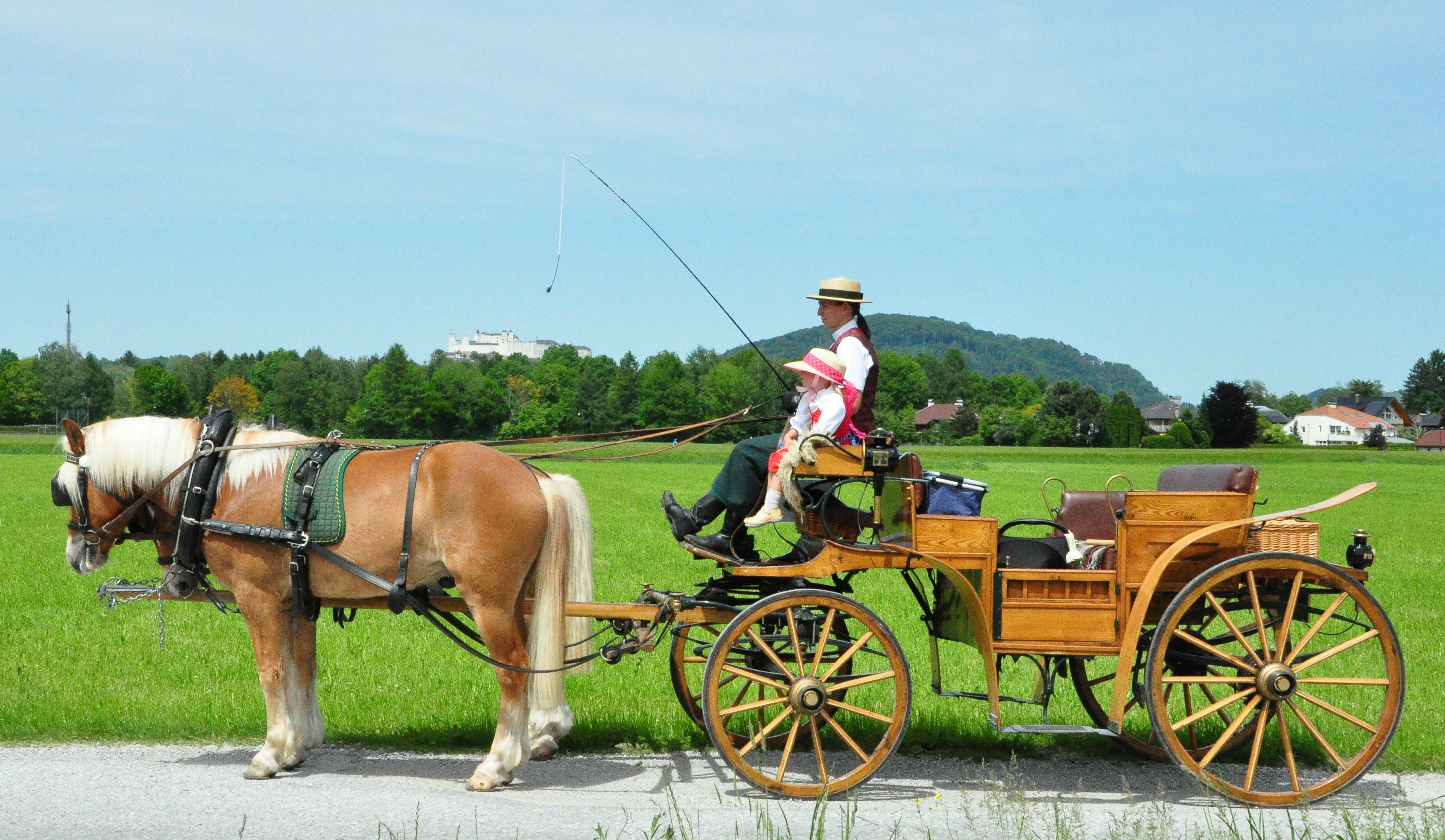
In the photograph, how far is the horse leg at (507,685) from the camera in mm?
6059

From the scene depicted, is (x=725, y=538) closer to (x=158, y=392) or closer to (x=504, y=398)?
(x=158, y=392)

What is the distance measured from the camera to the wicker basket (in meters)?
5.81

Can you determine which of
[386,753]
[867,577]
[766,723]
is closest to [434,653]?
[386,753]

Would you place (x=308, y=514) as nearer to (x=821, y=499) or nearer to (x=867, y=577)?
(x=821, y=499)

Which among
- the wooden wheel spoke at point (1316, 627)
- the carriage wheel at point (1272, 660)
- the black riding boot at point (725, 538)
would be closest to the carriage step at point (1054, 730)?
the carriage wheel at point (1272, 660)

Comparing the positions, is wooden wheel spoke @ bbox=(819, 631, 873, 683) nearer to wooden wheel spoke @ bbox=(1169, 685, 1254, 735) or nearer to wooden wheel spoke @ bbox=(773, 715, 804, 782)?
wooden wheel spoke @ bbox=(773, 715, 804, 782)

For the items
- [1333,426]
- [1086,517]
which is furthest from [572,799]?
[1333,426]

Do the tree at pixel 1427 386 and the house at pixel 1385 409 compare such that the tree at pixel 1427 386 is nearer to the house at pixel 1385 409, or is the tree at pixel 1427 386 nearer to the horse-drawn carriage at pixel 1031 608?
the house at pixel 1385 409

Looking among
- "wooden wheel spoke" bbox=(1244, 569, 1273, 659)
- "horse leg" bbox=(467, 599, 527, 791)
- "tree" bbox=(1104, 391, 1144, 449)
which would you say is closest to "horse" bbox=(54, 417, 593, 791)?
"horse leg" bbox=(467, 599, 527, 791)

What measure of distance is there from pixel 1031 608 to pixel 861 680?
0.98 metres

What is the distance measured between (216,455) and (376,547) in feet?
3.64

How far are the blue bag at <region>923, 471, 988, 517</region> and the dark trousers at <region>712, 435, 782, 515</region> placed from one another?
2.88 feet

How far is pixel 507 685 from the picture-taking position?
6141 millimetres

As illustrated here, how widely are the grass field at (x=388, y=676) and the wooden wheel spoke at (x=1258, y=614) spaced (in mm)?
1683
